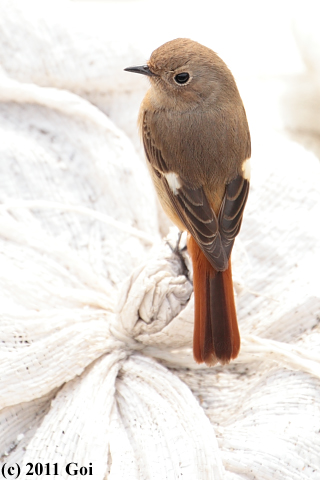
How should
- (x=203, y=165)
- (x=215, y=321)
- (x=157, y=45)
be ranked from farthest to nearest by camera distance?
(x=157, y=45)
(x=203, y=165)
(x=215, y=321)

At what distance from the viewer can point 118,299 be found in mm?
1450

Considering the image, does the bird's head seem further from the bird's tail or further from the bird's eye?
the bird's tail

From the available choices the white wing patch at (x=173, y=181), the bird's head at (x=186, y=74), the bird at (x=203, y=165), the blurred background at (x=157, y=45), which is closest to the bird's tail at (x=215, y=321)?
the bird at (x=203, y=165)

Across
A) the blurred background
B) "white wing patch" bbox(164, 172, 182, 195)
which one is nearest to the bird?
"white wing patch" bbox(164, 172, 182, 195)

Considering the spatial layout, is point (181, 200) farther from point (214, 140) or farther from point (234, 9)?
point (234, 9)

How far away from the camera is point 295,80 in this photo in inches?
108

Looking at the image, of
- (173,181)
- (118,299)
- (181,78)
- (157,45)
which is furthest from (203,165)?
(157,45)

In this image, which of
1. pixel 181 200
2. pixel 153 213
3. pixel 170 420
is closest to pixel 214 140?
pixel 181 200

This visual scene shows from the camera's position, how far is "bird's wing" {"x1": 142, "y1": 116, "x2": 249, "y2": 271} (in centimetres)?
136

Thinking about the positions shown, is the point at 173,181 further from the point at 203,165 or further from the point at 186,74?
the point at 186,74

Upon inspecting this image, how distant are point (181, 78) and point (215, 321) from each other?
1.87 feet

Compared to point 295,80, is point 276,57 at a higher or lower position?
higher

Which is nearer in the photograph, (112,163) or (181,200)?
(181,200)

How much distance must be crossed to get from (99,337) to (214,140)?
1.68 ft
